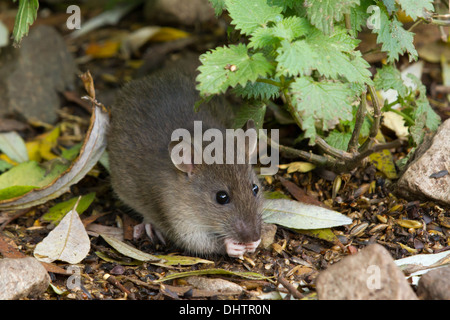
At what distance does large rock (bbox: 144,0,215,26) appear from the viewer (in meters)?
7.91

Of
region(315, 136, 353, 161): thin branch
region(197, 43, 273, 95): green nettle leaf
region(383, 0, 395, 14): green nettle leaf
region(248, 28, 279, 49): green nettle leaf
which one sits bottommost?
region(315, 136, 353, 161): thin branch

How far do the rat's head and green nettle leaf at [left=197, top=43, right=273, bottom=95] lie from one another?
1127 mm

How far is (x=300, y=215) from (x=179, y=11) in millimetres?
4138

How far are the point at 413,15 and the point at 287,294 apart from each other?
2.04 meters

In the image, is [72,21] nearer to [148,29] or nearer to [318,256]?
[148,29]

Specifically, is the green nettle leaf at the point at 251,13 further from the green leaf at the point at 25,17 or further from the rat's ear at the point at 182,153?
the green leaf at the point at 25,17

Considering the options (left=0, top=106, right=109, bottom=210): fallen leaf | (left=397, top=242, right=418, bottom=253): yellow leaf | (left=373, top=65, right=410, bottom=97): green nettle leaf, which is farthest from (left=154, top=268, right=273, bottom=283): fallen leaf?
(left=373, top=65, right=410, bottom=97): green nettle leaf

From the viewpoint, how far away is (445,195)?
15.2 feet

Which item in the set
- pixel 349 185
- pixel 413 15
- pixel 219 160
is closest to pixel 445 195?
pixel 349 185

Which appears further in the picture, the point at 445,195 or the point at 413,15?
the point at 445,195

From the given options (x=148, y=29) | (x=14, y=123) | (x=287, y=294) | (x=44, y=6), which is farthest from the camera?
(x=44, y=6)

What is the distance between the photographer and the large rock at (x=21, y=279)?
3.72 metres

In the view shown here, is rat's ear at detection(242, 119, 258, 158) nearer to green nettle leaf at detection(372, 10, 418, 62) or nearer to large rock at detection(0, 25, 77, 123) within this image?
green nettle leaf at detection(372, 10, 418, 62)

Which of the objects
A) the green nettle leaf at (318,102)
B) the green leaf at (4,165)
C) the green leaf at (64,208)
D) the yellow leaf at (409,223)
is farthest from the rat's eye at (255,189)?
the green leaf at (4,165)
